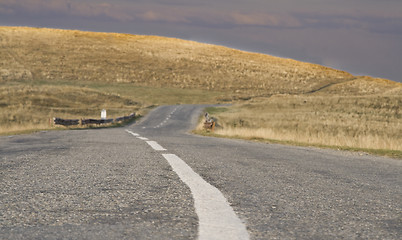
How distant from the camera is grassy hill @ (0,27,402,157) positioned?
4747cm

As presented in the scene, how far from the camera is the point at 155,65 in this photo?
95.4 meters

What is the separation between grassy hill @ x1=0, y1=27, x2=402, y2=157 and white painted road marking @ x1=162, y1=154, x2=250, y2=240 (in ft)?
109

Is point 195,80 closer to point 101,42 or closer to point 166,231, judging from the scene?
point 101,42

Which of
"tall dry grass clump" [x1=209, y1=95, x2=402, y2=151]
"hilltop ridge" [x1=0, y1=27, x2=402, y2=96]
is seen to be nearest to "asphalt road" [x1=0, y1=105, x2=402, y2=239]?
"tall dry grass clump" [x1=209, y1=95, x2=402, y2=151]

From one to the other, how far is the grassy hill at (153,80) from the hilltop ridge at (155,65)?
7.3 inches

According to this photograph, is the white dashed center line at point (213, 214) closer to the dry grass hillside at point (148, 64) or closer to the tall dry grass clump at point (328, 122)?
the tall dry grass clump at point (328, 122)

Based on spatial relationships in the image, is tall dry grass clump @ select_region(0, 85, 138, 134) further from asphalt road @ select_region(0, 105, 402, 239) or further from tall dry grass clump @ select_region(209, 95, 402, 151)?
asphalt road @ select_region(0, 105, 402, 239)

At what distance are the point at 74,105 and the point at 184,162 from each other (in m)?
47.7

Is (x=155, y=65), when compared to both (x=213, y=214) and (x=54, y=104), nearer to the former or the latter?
(x=54, y=104)

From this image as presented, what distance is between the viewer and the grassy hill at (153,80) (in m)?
47.5

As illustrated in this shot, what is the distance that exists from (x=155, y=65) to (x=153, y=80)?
8.60m

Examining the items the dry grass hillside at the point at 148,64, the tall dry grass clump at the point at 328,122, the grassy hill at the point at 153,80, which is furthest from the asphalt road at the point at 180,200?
the dry grass hillside at the point at 148,64

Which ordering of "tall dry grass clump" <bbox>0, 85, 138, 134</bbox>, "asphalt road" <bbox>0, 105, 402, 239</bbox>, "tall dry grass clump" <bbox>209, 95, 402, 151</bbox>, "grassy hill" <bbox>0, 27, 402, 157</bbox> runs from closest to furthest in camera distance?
"asphalt road" <bbox>0, 105, 402, 239</bbox>
"tall dry grass clump" <bbox>209, 95, 402, 151</bbox>
"tall dry grass clump" <bbox>0, 85, 138, 134</bbox>
"grassy hill" <bbox>0, 27, 402, 157</bbox>

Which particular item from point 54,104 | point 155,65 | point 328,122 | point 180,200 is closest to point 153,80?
point 155,65
